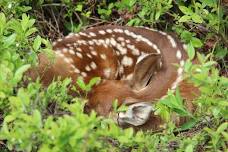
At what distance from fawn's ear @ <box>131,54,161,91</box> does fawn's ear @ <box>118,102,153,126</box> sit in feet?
1.29

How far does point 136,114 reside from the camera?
390 centimetres

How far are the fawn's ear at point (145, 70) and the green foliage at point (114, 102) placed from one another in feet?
0.90

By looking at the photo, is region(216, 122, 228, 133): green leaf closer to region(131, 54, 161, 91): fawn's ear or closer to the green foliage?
the green foliage

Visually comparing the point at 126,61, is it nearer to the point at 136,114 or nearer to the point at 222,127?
the point at 136,114

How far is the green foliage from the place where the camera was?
8.78ft

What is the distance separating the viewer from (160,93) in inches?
165

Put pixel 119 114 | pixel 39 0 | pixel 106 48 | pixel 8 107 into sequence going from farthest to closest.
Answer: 1. pixel 39 0
2. pixel 106 48
3. pixel 119 114
4. pixel 8 107

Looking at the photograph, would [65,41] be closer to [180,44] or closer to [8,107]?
[180,44]

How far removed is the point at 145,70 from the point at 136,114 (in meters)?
0.43

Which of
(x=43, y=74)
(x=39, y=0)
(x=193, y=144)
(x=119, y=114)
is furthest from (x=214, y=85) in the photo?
(x=39, y=0)

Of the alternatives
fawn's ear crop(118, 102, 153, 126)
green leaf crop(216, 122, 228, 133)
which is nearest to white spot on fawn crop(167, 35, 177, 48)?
fawn's ear crop(118, 102, 153, 126)

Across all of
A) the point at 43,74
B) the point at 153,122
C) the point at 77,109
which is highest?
the point at 77,109

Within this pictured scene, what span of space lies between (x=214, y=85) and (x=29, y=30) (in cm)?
90

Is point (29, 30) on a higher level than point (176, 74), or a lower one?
higher
